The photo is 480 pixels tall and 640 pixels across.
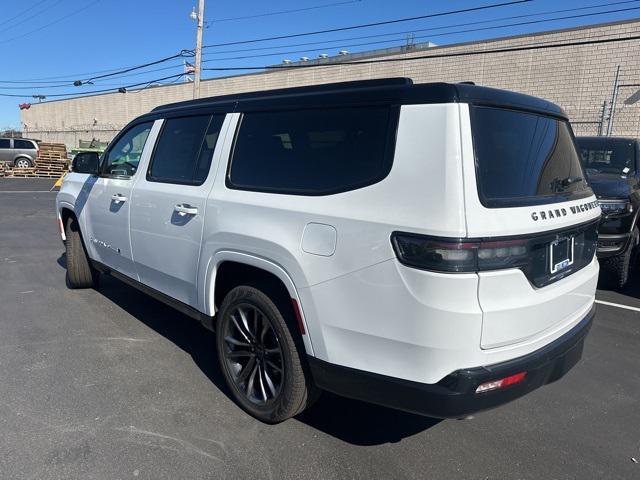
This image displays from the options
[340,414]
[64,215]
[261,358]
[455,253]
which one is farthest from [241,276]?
[64,215]

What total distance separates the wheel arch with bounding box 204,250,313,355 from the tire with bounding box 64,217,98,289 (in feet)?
9.05

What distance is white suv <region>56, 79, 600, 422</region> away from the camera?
2.03 meters

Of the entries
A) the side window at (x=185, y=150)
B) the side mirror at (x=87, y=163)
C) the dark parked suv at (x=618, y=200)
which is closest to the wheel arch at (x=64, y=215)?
the side mirror at (x=87, y=163)

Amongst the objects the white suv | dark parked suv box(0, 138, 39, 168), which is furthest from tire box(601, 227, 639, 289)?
dark parked suv box(0, 138, 39, 168)

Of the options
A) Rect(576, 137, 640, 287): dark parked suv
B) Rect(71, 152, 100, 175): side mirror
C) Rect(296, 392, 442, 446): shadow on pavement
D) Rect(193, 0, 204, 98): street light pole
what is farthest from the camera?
Rect(193, 0, 204, 98): street light pole

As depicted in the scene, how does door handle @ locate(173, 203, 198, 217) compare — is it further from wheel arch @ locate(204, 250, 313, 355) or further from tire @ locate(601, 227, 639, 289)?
tire @ locate(601, 227, 639, 289)

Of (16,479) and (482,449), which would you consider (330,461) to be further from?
(16,479)

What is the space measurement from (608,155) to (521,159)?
18.6ft

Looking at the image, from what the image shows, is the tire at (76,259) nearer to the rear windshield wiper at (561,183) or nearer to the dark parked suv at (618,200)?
the rear windshield wiper at (561,183)

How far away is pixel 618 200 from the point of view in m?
5.64

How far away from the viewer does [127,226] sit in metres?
4.05

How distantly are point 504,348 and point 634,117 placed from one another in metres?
20.4

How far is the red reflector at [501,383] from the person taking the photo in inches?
83.3

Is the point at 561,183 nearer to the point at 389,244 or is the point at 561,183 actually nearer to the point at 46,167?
the point at 389,244
